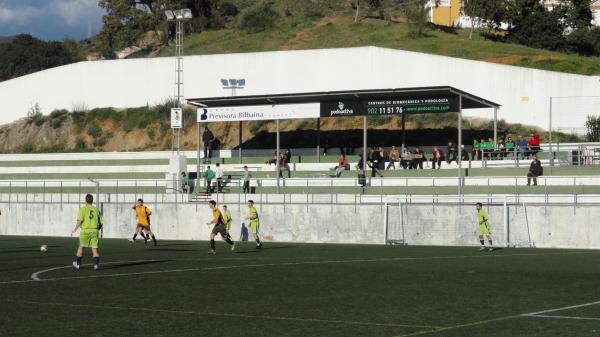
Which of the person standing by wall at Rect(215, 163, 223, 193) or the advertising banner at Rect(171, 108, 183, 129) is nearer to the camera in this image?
the person standing by wall at Rect(215, 163, 223, 193)

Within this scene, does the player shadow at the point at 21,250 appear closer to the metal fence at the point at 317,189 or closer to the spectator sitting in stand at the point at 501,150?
the metal fence at the point at 317,189

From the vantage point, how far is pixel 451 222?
3688cm

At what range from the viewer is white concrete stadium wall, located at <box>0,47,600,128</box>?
58.1 metres

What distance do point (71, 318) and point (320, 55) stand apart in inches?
2061

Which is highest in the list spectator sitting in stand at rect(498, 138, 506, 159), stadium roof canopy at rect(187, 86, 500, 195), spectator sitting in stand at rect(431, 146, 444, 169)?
stadium roof canopy at rect(187, 86, 500, 195)

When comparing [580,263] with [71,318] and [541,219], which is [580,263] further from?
[71,318]

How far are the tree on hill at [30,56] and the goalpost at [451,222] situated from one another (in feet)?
240

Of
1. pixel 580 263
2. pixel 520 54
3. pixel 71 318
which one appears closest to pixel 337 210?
pixel 580 263

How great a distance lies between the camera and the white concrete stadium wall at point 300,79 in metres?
58.1

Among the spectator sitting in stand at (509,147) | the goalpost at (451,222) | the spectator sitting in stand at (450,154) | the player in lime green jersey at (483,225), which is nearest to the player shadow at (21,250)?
the goalpost at (451,222)

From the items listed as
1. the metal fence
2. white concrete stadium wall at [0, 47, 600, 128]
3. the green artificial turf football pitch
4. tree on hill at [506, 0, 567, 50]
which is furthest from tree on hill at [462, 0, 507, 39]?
the green artificial turf football pitch

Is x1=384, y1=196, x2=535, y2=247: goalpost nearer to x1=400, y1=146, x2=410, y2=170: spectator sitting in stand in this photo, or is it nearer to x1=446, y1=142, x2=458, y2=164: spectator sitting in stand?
x1=400, y1=146, x2=410, y2=170: spectator sitting in stand

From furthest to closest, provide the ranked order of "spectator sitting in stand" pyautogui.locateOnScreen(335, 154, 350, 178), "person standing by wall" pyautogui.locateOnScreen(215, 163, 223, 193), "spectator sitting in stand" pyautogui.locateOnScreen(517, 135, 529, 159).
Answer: "person standing by wall" pyautogui.locateOnScreen(215, 163, 223, 193) < "spectator sitting in stand" pyautogui.locateOnScreen(335, 154, 350, 178) < "spectator sitting in stand" pyautogui.locateOnScreen(517, 135, 529, 159)

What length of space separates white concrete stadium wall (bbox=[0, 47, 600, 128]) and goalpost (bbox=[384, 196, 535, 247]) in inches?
700
